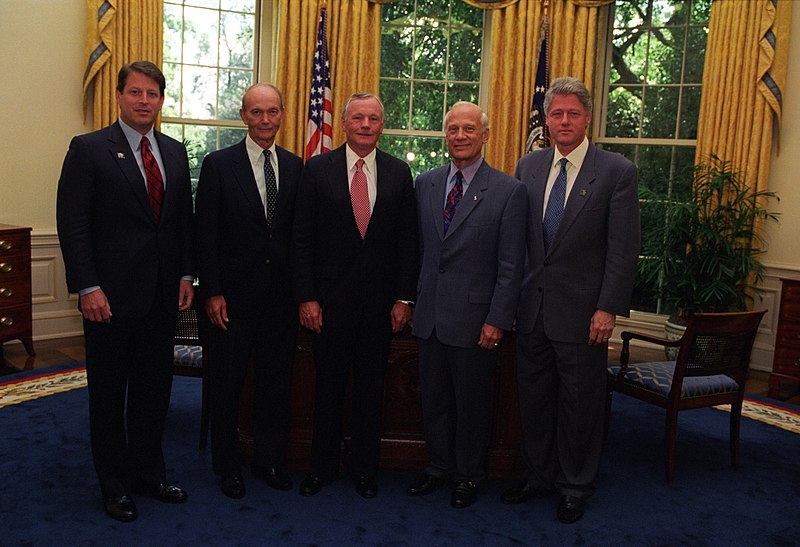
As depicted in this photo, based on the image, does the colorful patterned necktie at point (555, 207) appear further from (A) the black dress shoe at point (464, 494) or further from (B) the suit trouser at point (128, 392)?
(B) the suit trouser at point (128, 392)

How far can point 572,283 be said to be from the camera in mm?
2754

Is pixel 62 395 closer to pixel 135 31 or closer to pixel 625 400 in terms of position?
pixel 135 31

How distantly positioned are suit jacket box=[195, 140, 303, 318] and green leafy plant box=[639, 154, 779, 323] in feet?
11.3

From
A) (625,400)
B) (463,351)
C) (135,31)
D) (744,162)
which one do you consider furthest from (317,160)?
(744,162)

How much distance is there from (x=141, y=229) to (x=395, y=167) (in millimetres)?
1003

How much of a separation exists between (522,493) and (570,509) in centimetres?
23

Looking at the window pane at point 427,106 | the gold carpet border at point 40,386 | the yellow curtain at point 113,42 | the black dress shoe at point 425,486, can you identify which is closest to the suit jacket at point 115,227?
the black dress shoe at point 425,486

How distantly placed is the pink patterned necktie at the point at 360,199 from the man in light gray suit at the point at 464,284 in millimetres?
248

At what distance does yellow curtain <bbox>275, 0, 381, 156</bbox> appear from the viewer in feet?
19.6

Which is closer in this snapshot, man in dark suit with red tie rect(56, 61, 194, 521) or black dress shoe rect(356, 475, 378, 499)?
man in dark suit with red tie rect(56, 61, 194, 521)

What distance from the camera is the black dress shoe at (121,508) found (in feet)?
8.75

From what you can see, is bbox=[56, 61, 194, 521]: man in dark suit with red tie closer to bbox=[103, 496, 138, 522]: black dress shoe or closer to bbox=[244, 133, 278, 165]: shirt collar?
bbox=[103, 496, 138, 522]: black dress shoe

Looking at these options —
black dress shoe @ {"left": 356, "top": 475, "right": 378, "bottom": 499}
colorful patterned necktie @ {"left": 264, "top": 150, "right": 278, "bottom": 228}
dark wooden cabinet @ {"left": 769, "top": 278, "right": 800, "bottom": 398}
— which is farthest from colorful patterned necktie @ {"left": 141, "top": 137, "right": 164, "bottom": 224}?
dark wooden cabinet @ {"left": 769, "top": 278, "right": 800, "bottom": 398}

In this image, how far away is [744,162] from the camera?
5.42 metres
